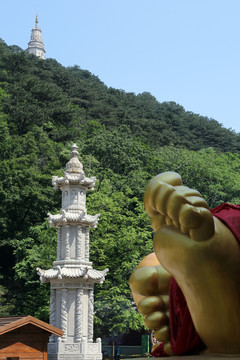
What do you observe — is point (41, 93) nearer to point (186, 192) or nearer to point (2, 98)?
point (2, 98)

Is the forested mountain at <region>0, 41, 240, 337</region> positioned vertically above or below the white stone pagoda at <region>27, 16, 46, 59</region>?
below

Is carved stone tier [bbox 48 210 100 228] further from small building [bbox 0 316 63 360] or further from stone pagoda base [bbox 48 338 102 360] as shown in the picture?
small building [bbox 0 316 63 360]

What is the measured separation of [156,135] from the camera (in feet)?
132

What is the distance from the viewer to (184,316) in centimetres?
208

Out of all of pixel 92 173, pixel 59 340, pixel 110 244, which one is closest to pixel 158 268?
pixel 59 340

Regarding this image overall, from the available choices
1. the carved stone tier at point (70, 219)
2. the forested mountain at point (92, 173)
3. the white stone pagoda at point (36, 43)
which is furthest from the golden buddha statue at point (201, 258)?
the white stone pagoda at point (36, 43)

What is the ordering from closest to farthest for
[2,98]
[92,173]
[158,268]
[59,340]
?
[158,268] < [59,340] < [92,173] < [2,98]

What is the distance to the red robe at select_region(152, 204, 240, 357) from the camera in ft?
6.44

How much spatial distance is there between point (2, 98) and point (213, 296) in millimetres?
36751

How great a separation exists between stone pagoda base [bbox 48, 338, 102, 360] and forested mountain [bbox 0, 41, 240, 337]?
4.53m

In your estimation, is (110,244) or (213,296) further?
(110,244)

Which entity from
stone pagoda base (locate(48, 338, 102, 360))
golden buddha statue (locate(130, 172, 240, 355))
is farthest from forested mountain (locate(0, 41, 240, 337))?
golden buddha statue (locate(130, 172, 240, 355))

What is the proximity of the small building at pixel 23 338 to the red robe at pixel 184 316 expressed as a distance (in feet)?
30.4

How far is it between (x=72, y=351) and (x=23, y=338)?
491 cm
